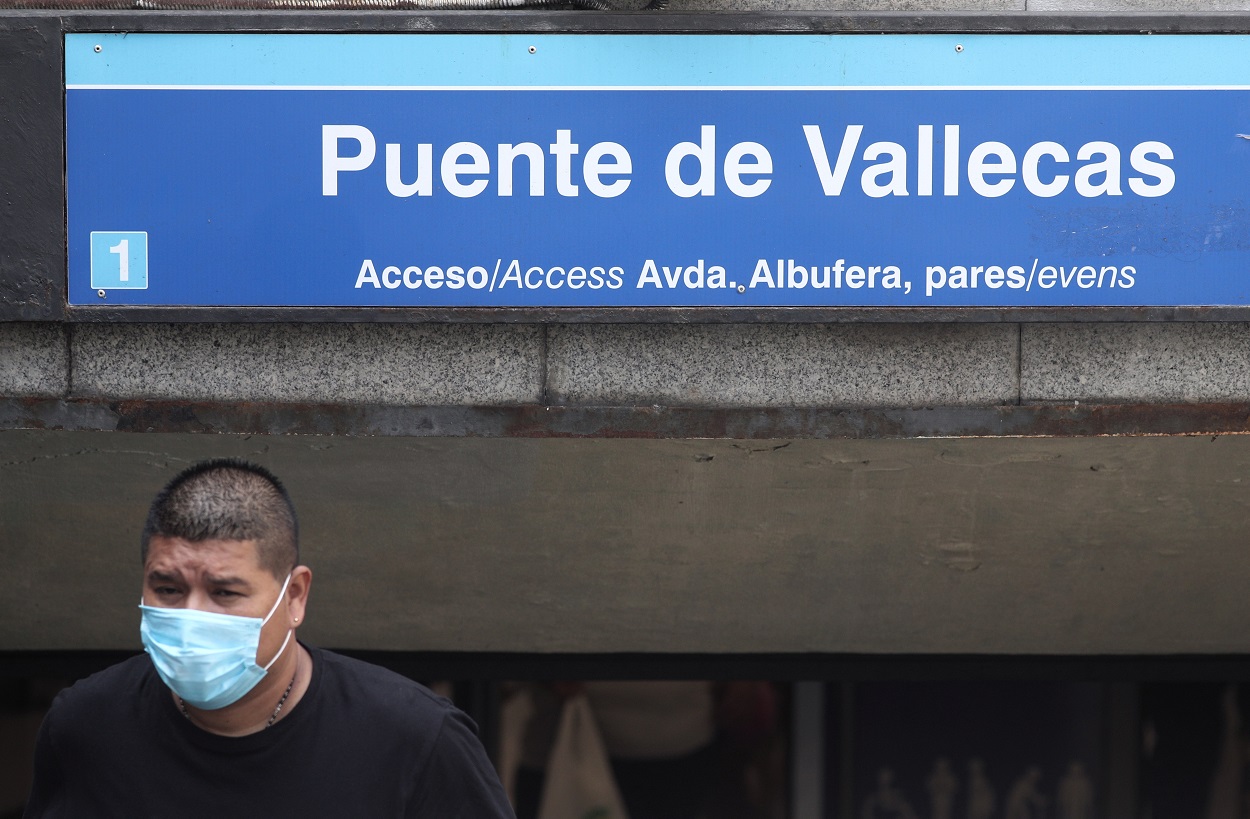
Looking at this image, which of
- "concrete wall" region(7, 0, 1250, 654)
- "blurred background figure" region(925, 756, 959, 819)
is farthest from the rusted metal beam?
"blurred background figure" region(925, 756, 959, 819)

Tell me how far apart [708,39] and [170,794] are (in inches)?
94.9

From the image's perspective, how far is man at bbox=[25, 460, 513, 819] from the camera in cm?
210

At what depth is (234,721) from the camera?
7.13ft

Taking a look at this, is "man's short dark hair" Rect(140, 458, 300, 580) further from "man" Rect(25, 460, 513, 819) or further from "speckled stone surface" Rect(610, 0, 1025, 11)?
"speckled stone surface" Rect(610, 0, 1025, 11)

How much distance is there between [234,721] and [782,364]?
191 cm

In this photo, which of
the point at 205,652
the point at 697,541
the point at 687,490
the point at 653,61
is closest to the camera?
the point at 205,652

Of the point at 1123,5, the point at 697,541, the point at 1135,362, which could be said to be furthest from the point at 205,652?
the point at 1123,5

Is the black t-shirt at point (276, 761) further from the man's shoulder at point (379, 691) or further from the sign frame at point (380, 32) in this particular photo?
the sign frame at point (380, 32)

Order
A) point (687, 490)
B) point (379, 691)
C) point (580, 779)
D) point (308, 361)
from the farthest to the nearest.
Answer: point (580, 779)
point (687, 490)
point (308, 361)
point (379, 691)

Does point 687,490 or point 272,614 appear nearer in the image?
point 272,614

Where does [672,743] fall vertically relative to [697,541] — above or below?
below

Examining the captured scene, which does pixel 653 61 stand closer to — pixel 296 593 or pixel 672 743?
pixel 296 593

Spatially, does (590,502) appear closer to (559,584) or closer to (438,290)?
(559,584)

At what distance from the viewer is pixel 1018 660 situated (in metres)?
4.99
